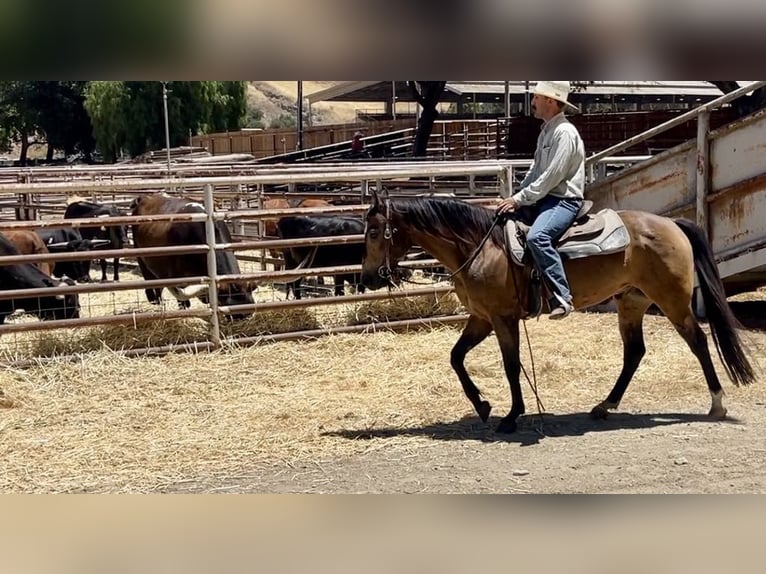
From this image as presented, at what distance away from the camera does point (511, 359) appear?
19.2ft

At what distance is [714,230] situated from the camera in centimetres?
913

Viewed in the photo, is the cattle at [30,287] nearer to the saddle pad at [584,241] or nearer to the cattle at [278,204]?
the cattle at [278,204]

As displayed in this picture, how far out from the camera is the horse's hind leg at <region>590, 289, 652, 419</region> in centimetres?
611

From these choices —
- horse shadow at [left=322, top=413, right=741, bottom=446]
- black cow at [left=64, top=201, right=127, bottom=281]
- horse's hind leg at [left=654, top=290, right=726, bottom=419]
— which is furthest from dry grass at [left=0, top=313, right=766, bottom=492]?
black cow at [left=64, top=201, right=127, bottom=281]

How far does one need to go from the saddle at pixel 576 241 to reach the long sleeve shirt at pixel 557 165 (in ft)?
0.76

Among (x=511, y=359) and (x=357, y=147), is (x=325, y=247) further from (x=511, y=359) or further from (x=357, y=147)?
(x=357, y=147)

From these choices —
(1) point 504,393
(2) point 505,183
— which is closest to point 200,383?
(1) point 504,393

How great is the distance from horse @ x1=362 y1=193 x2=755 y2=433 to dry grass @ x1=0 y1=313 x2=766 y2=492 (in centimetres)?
56

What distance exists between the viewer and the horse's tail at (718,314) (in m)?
5.82

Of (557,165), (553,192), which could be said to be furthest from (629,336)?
(557,165)

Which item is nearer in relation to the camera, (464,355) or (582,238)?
(582,238)

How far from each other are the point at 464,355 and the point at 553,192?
1.35 meters

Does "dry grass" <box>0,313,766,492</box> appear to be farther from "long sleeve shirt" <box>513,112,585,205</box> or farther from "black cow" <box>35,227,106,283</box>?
"black cow" <box>35,227,106,283</box>
